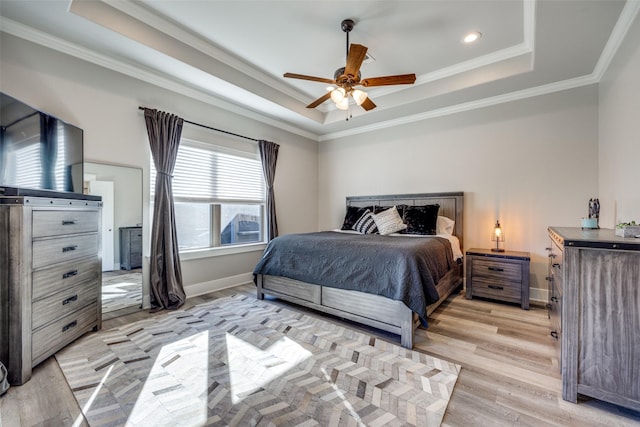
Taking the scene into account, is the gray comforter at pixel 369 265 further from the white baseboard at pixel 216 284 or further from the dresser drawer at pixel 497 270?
A: the white baseboard at pixel 216 284

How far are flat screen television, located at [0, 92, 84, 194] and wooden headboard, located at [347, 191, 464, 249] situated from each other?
150 inches

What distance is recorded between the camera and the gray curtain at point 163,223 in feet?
9.87

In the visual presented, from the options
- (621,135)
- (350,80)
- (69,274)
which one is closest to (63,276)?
→ (69,274)

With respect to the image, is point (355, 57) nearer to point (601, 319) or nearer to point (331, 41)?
point (331, 41)

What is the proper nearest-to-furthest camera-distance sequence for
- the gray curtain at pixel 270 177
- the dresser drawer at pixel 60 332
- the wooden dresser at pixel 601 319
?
the wooden dresser at pixel 601 319 < the dresser drawer at pixel 60 332 < the gray curtain at pixel 270 177

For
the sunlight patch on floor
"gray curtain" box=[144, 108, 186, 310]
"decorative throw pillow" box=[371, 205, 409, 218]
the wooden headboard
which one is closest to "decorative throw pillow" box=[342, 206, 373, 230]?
"decorative throw pillow" box=[371, 205, 409, 218]

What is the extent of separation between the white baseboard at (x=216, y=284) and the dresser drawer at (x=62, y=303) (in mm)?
1126

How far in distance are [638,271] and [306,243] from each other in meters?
2.36

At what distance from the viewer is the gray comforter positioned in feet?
7.14

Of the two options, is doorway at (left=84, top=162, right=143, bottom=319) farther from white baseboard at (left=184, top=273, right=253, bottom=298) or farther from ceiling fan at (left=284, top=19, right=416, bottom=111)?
ceiling fan at (left=284, top=19, right=416, bottom=111)

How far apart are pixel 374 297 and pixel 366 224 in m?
1.70

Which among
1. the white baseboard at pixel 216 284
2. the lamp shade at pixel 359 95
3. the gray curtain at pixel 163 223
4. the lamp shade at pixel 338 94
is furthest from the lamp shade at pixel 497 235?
the gray curtain at pixel 163 223

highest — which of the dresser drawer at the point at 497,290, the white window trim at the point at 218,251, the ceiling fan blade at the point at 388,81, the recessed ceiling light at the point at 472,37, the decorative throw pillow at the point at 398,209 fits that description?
the recessed ceiling light at the point at 472,37

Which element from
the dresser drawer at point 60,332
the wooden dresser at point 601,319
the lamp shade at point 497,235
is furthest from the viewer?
the lamp shade at point 497,235
